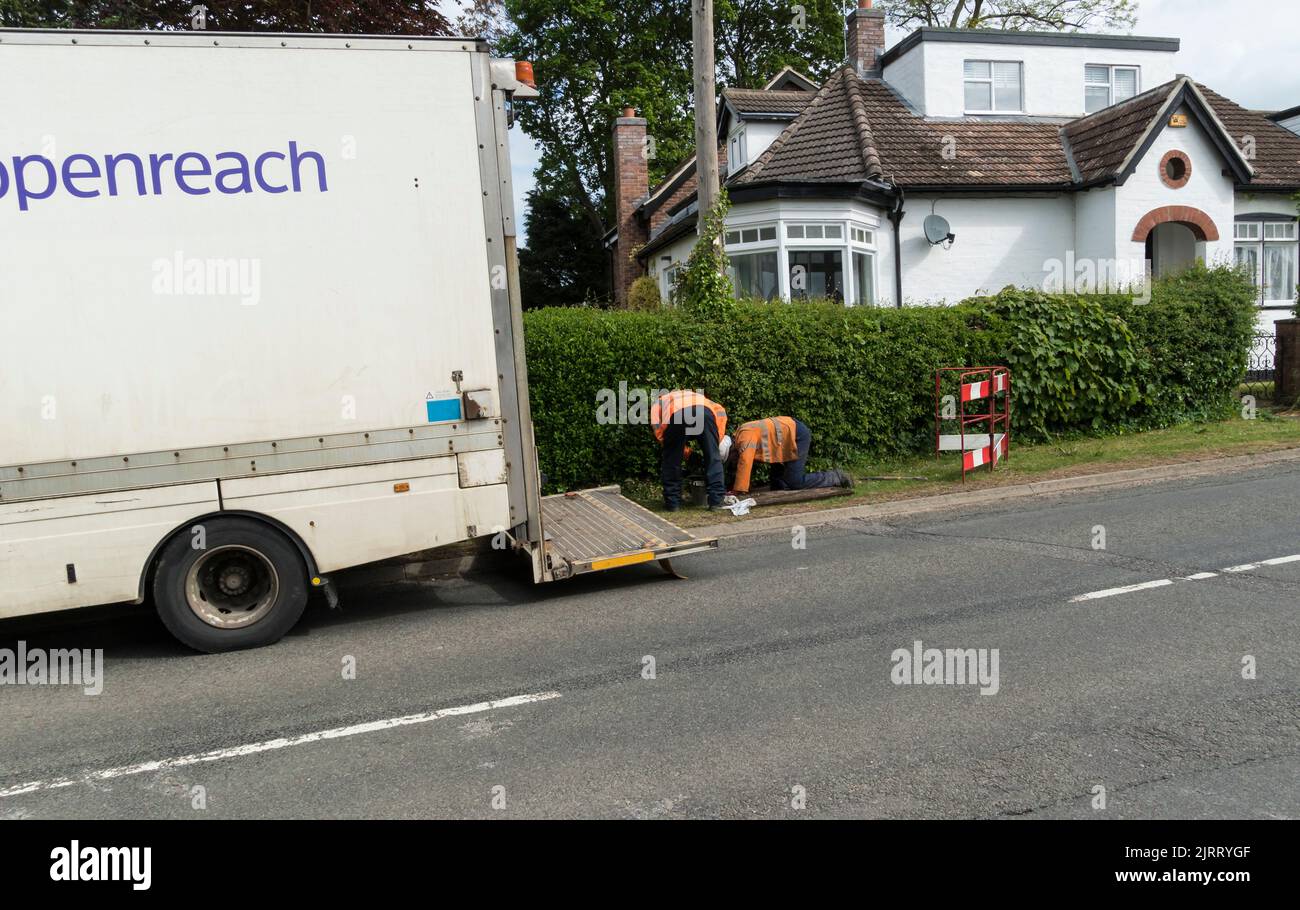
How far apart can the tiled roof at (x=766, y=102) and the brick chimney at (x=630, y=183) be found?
13.3 ft

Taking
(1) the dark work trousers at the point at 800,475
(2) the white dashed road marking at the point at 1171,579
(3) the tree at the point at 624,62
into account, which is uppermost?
(3) the tree at the point at 624,62

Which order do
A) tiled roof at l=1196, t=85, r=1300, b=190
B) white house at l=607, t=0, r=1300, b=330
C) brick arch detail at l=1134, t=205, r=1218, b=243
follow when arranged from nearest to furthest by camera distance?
white house at l=607, t=0, r=1300, b=330 → brick arch detail at l=1134, t=205, r=1218, b=243 → tiled roof at l=1196, t=85, r=1300, b=190

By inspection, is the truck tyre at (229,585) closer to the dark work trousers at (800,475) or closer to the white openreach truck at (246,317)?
the white openreach truck at (246,317)

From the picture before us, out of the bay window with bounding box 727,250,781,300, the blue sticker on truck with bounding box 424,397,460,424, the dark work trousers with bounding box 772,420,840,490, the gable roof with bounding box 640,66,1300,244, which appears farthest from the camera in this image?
the gable roof with bounding box 640,66,1300,244

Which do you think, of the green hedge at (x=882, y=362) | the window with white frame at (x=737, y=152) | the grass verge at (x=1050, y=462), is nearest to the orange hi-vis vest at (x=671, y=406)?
the grass verge at (x=1050, y=462)

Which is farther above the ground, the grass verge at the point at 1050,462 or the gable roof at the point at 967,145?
the gable roof at the point at 967,145

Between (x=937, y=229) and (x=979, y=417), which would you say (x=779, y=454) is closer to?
(x=979, y=417)

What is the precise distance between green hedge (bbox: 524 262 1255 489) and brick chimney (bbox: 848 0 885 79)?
37.2 ft

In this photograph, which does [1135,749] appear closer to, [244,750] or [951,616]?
[951,616]

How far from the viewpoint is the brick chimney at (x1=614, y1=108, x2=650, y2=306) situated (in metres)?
26.9

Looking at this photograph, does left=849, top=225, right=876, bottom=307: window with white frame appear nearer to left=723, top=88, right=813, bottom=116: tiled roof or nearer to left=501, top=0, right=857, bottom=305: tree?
left=723, top=88, right=813, bottom=116: tiled roof

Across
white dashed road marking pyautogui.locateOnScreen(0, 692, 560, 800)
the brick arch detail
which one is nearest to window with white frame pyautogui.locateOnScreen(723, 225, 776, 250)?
the brick arch detail

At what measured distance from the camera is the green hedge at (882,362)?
11.1 meters

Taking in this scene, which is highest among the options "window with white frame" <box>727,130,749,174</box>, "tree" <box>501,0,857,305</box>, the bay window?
"tree" <box>501,0,857,305</box>
